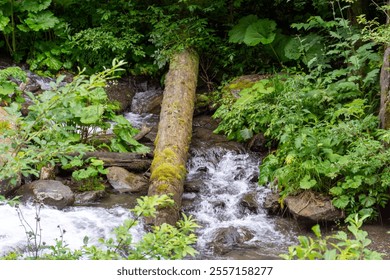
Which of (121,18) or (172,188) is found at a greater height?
(121,18)

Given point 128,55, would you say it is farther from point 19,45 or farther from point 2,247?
point 2,247

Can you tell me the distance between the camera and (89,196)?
707 centimetres

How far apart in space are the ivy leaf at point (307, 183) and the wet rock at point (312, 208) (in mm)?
151

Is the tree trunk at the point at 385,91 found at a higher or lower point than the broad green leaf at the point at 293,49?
lower

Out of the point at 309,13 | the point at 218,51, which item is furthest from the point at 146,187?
the point at 309,13

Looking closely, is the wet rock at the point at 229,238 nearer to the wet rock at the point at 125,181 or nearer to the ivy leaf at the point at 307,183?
the ivy leaf at the point at 307,183

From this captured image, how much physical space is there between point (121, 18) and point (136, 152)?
4.03 m

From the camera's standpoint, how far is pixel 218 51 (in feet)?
35.4

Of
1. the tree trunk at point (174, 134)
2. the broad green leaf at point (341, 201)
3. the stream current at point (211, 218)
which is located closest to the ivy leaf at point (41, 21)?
the tree trunk at point (174, 134)

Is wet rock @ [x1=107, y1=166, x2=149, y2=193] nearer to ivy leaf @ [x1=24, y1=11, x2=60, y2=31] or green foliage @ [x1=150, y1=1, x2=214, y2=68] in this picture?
green foliage @ [x1=150, y1=1, x2=214, y2=68]

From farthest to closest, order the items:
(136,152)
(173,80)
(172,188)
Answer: (173,80) → (136,152) → (172,188)

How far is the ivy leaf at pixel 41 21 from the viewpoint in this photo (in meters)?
10.8

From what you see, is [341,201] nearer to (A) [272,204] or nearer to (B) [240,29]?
(A) [272,204]

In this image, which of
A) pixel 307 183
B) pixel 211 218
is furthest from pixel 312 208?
pixel 211 218
